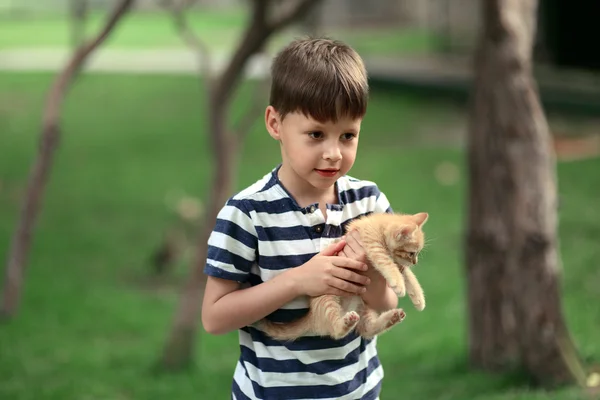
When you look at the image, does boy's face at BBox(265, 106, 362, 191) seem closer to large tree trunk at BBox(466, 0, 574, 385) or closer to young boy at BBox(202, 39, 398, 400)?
young boy at BBox(202, 39, 398, 400)

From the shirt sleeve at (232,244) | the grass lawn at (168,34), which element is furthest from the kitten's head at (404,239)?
the grass lawn at (168,34)

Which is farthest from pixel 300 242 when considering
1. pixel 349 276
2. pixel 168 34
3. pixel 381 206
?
pixel 168 34

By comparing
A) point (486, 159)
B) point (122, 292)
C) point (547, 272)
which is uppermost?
point (486, 159)

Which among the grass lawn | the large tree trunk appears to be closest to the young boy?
the large tree trunk

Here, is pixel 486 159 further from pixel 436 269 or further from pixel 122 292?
pixel 122 292

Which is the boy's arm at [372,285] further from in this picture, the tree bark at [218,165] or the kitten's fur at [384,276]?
the tree bark at [218,165]

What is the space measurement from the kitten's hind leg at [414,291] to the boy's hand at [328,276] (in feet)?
0.46

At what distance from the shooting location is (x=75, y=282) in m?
7.57

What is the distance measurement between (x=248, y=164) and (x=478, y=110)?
256 inches

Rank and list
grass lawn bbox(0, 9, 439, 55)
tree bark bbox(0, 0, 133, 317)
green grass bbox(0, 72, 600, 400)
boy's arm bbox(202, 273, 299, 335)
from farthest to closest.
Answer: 1. grass lawn bbox(0, 9, 439, 55)
2. tree bark bbox(0, 0, 133, 317)
3. green grass bbox(0, 72, 600, 400)
4. boy's arm bbox(202, 273, 299, 335)

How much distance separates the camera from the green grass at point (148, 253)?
18.0 ft

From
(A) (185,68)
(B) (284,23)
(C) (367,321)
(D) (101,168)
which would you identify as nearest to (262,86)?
(B) (284,23)

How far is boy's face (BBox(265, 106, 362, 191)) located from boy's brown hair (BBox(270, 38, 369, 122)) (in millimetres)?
19

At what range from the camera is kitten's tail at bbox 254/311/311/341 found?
7.09 feet
